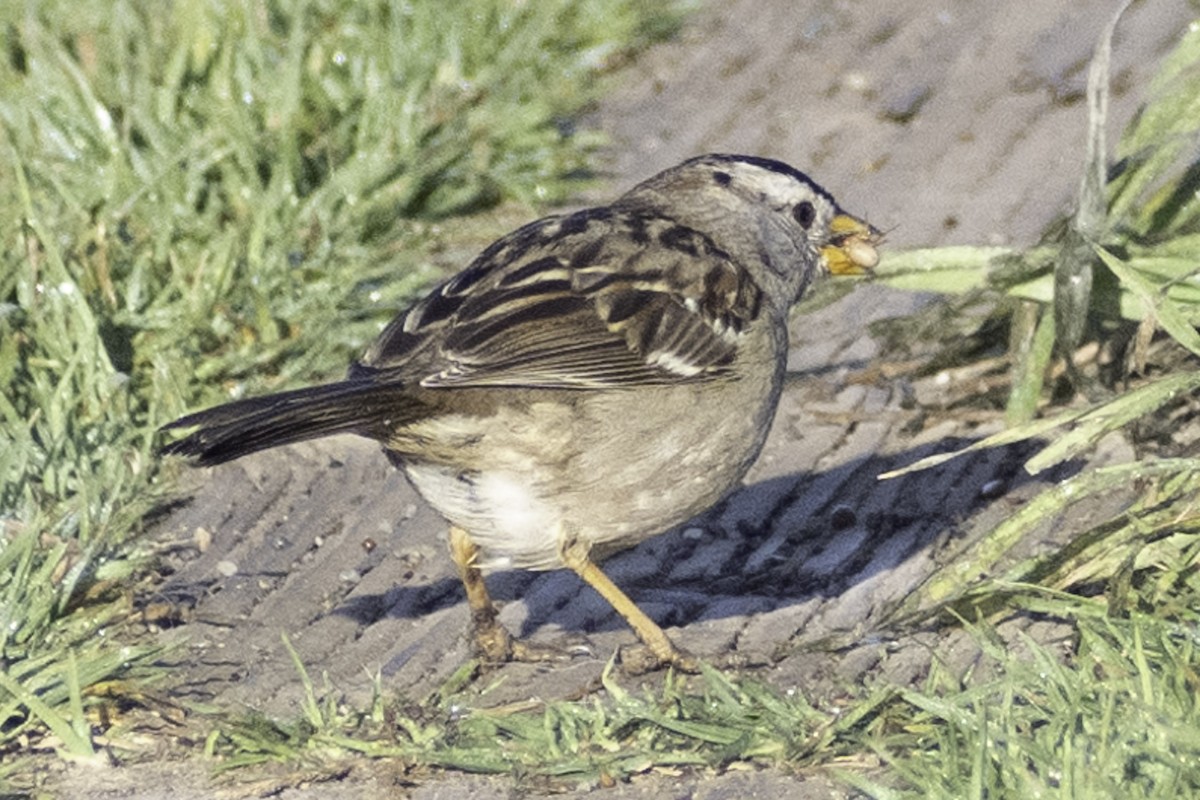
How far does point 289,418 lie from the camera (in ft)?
12.3

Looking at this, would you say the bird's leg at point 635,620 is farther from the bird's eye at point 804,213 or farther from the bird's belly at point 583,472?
the bird's eye at point 804,213

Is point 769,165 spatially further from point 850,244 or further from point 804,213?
point 850,244

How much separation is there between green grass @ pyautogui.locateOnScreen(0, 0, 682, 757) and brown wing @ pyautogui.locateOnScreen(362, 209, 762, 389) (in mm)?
913

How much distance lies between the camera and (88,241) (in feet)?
18.0

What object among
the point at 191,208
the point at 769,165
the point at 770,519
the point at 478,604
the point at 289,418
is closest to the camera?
the point at 289,418

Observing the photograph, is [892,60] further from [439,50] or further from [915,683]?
[915,683]

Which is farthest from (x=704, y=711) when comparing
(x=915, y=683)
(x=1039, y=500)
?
(x=1039, y=500)

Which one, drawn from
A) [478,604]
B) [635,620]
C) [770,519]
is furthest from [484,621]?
[770,519]

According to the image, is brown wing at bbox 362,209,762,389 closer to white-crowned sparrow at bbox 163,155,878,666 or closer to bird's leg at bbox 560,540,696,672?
white-crowned sparrow at bbox 163,155,878,666

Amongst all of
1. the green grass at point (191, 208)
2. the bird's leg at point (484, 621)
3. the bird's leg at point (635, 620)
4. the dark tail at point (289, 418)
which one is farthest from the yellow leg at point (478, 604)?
the green grass at point (191, 208)

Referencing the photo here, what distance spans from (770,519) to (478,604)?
1.01 metres

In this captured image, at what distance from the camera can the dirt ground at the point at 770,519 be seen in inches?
162

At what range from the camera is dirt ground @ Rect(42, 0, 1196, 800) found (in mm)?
4121

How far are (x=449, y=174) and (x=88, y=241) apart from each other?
4.94 ft
